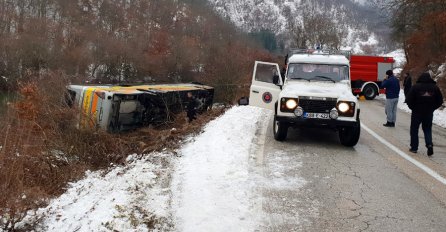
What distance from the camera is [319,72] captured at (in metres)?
10.1

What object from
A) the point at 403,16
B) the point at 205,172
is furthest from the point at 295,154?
the point at 403,16

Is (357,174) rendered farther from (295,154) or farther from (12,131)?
(12,131)

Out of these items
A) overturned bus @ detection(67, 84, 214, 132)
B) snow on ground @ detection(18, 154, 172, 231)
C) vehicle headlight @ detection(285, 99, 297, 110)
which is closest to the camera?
snow on ground @ detection(18, 154, 172, 231)

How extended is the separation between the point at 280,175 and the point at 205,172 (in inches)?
47.7

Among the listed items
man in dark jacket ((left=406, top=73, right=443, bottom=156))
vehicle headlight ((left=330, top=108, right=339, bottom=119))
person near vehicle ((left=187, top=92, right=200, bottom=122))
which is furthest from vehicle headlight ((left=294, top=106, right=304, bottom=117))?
person near vehicle ((left=187, top=92, right=200, bottom=122))

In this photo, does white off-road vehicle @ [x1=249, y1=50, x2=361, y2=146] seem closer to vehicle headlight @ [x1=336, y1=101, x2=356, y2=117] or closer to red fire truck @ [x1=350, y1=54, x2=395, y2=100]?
vehicle headlight @ [x1=336, y1=101, x2=356, y2=117]

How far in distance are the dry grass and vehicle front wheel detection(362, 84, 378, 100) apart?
1330 centimetres

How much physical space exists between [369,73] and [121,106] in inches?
626

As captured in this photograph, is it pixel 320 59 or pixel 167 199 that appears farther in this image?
pixel 320 59

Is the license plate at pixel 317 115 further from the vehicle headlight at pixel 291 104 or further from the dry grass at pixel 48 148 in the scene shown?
the dry grass at pixel 48 148

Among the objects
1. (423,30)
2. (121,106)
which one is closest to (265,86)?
(121,106)

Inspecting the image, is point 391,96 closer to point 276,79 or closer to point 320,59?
point 320,59

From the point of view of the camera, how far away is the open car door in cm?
1012

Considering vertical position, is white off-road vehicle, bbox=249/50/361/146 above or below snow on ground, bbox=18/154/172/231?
above
